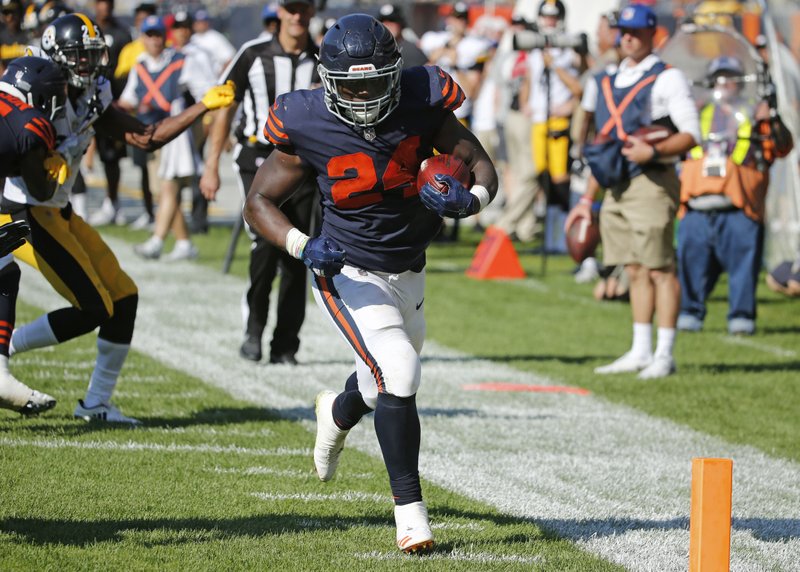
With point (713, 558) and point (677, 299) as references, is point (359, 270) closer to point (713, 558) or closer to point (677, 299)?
point (713, 558)

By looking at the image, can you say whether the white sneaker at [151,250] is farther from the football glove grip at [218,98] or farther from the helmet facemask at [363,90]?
the helmet facemask at [363,90]

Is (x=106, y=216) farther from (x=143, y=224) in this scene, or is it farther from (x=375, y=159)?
(x=375, y=159)

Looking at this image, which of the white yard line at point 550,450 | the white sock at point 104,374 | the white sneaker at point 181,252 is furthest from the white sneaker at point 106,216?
the white sock at point 104,374

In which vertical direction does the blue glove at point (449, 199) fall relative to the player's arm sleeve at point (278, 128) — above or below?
below

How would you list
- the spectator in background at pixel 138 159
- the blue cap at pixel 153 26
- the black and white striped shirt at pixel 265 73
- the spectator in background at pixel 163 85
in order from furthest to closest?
the spectator in background at pixel 138 159, the blue cap at pixel 153 26, the spectator in background at pixel 163 85, the black and white striped shirt at pixel 265 73

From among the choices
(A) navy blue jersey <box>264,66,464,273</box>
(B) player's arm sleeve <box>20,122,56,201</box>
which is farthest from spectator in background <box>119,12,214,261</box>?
(A) navy blue jersey <box>264,66,464,273</box>

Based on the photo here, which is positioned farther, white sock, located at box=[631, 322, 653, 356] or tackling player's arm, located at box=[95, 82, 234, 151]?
white sock, located at box=[631, 322, 653, 356]

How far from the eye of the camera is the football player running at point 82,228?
587cm

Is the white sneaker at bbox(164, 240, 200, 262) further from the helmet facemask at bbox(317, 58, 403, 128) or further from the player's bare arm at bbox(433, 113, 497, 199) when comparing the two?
the helmet facemask at bbox(317, 58, 403, 128)

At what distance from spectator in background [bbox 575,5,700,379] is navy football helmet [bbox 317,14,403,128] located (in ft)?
11.7

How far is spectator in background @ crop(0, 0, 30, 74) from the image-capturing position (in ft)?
42.4

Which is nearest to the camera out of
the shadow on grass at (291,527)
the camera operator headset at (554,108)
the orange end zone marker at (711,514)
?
the orange end zone marker at (711,514)

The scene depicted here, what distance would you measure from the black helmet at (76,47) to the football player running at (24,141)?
0.39ft

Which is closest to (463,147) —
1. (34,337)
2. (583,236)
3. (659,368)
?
(34,337)
